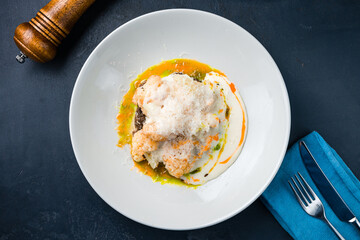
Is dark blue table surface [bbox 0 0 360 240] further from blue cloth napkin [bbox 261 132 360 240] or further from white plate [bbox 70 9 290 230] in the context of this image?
white plate [bbox 70 9 290 230]

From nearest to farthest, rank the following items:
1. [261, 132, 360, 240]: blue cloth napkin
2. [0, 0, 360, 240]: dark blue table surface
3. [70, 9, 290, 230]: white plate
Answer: [70, 9, 290, 230]: white plate < [261, 132, 360, 240]: blue cloth napkin < [0, 0, 360, 240]: dark blue table surface

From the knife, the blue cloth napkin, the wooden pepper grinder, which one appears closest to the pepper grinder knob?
the wooden pepper grinder

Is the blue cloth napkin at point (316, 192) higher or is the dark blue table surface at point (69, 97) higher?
the dark blue table surface at point (69, 97)

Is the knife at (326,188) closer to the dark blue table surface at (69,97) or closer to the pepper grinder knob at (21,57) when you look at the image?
the dark blue table surface at (69,97)

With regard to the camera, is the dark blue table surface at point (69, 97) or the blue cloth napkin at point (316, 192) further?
the dark blue table surface at point (69, 97)

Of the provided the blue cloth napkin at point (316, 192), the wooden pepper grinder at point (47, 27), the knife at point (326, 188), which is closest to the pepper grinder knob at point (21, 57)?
the wooden pepper grinder at point (47, 27)

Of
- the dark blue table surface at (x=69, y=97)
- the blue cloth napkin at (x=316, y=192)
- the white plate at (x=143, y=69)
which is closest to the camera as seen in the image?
the white plate at (x=143, y=69)

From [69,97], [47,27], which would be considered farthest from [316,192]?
[47,27]
